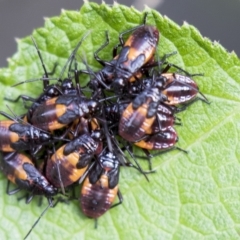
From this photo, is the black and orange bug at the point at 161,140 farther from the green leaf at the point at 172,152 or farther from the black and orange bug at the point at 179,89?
the black and orange bug at the point at 179,89

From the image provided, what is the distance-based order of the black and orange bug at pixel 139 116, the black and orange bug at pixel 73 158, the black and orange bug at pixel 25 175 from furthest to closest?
the black and orange bug at pixel 25 175, the black and orange bug at pixel 73 158, the black and orange bug at pixel 139 116

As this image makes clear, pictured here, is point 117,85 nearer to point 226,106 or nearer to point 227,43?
point 226,106

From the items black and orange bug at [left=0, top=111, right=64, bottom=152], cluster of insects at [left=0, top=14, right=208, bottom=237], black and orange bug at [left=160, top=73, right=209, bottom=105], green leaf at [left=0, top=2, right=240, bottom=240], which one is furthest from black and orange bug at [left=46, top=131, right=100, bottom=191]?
black and orange bug at [left=160, top=73, right=209, bottom=105]

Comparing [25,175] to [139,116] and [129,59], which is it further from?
[129,59]

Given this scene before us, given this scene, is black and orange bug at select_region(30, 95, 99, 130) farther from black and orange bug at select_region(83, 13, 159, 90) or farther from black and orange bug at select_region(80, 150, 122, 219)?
black and orange bug at select_region(80, 150, 122, 219)

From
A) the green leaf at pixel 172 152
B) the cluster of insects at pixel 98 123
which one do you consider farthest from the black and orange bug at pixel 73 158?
the green leaf at pixel 172 152

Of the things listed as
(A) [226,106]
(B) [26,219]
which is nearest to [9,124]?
(B) [26,219]

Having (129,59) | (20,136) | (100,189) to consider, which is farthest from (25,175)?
(129,59)
